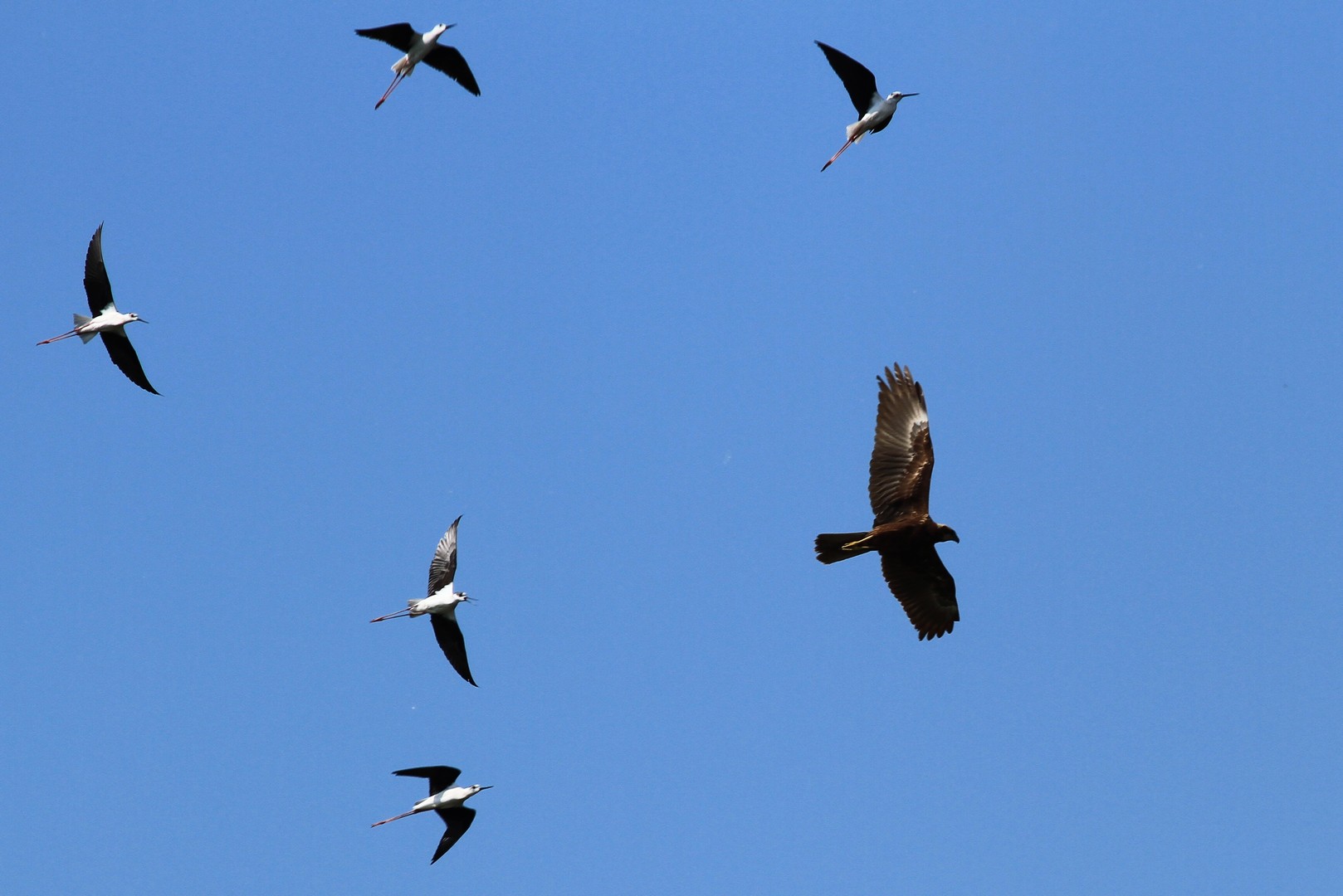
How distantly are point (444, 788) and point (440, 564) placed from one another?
3.84 m

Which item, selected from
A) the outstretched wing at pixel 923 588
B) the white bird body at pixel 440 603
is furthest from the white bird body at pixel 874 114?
the white bird body at pixel 440 603

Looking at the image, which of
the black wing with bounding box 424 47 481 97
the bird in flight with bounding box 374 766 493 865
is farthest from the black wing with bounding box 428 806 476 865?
the black wing with bounding box 424 47 481 97

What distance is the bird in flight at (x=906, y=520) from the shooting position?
26.9 metres

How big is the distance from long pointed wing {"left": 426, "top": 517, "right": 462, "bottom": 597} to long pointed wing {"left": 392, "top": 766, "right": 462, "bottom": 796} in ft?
9.69

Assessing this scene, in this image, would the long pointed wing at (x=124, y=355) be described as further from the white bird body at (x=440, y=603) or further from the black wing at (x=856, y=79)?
the black wing at (x=856, y=79)

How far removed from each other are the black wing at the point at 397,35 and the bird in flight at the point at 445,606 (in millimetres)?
8638

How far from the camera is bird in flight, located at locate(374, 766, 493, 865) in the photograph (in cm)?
2919

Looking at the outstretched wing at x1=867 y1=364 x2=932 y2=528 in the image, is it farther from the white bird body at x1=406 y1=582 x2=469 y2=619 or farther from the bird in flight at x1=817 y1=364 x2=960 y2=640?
the white bird body at x1=406 y1=582 x2=469 y2=619

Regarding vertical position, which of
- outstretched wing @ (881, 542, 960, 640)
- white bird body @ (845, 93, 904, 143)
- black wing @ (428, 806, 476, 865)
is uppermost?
white bird body @ (845, 93, 904, 143)

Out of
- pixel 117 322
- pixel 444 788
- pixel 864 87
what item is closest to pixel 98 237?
pixel 117 322

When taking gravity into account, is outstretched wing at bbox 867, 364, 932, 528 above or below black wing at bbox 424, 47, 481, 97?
below

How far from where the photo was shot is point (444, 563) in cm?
2947

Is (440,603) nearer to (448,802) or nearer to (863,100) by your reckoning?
(448,802)

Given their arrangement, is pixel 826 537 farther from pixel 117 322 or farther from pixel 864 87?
pixel 117 322
